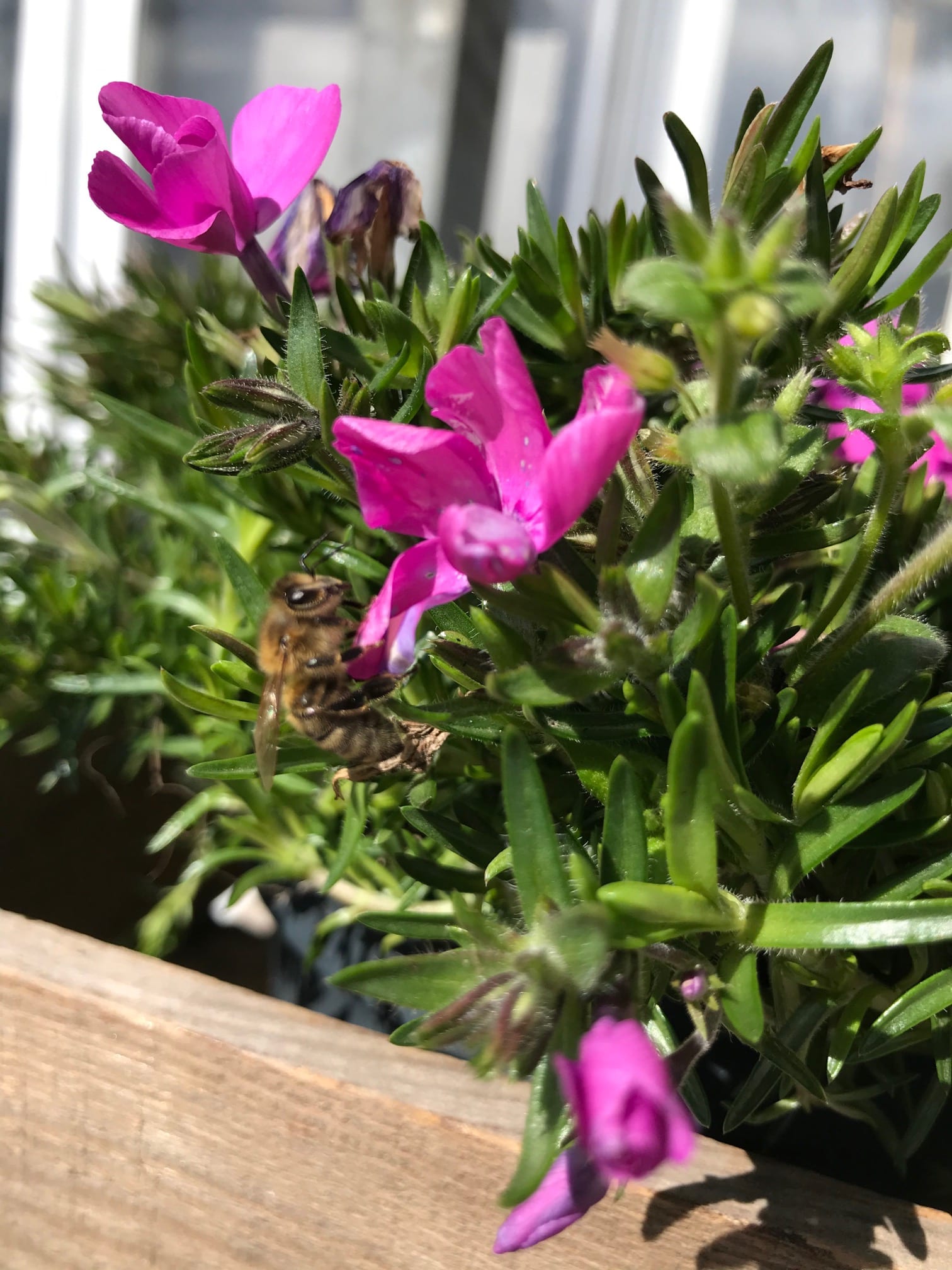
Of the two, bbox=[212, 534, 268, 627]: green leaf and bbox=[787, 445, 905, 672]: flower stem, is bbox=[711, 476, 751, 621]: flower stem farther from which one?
bbox=[212, 534, 268, 627]: green leaf

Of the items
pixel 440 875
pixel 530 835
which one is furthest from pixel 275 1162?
pixel 530 835

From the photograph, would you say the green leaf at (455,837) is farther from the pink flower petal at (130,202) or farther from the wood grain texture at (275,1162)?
the pink flower petal at (130,202)

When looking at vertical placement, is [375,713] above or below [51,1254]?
above

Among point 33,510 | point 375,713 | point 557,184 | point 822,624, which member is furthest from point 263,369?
point 557,184

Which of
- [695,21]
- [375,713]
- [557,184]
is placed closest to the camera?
[375,713]

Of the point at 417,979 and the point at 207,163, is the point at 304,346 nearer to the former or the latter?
the point at 207,163

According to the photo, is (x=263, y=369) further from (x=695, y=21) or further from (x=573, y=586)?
(x=695, y=21)

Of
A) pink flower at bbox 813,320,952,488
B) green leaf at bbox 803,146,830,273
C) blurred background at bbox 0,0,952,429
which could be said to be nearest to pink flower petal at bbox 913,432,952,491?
pink flower at bbox 813,320,952,488

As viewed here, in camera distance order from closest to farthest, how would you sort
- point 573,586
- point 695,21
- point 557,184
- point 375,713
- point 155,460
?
point 573,586, point 375,713, point 155,460, point 695,21, point 557,184
